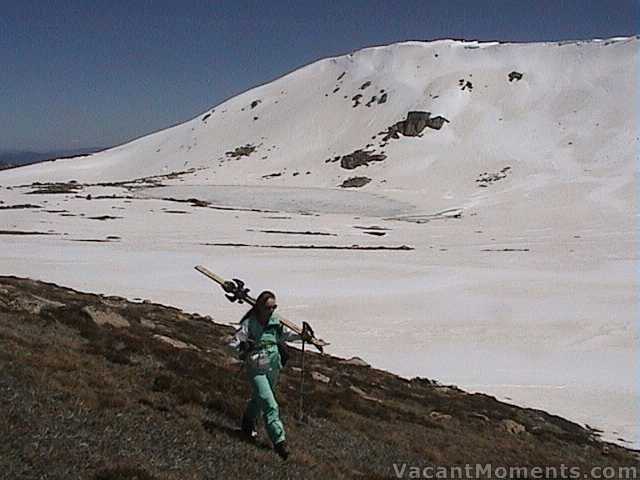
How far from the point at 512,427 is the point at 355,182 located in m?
132

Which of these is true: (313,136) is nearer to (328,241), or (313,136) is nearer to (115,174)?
(115,174)

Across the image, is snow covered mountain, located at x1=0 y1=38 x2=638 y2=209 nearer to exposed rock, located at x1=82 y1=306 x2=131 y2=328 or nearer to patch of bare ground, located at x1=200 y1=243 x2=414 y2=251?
patch of bare ground, located at x1=200 y1=243 x2=414 y2=251

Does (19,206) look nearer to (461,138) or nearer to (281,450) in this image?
(281,450)

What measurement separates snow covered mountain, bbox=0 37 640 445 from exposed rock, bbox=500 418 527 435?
4426 mm

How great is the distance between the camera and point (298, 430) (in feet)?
44.9

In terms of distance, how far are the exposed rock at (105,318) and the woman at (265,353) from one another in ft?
31.8

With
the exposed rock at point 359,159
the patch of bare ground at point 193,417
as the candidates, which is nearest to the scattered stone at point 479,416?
the patch of bare ground at point 193,417

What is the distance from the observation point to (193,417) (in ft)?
39.6

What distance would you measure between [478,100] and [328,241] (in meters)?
121

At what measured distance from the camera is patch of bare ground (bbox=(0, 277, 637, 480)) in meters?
9.70

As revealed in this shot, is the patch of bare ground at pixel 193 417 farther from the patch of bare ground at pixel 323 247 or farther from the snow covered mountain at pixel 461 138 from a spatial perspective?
the snow covered mountain at pixel 461 138

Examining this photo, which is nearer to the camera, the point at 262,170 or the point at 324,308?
the point at 324,308

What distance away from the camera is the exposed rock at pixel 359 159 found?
162 meters

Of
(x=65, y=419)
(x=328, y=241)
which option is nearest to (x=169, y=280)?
(x=328, y=241)
